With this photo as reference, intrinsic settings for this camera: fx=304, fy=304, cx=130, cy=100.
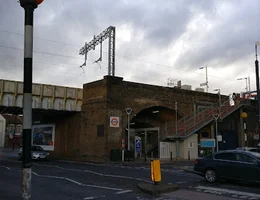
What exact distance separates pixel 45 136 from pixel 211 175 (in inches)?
1102

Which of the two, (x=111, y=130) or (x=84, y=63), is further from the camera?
(x=84, y=63)

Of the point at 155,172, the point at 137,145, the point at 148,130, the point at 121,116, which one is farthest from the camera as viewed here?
the point at 148,130

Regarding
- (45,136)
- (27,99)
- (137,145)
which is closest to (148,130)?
(137,145)

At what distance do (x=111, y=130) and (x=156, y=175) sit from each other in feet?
52.5

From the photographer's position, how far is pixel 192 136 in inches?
1141

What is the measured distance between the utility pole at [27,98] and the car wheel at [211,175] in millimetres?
10348

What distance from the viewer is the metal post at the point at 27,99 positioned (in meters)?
4.76

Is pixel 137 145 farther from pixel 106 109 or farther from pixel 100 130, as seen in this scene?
pixel 106 109

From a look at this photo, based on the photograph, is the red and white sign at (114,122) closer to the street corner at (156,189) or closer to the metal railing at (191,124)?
the metal railing at (191,124)

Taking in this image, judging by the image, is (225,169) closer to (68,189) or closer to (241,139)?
(68,189)

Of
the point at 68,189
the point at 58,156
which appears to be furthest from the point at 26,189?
the point at 58,156

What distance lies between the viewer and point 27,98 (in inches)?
193

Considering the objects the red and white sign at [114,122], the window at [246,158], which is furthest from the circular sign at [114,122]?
the window at [246,158]

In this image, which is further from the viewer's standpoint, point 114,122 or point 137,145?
point 137,145
